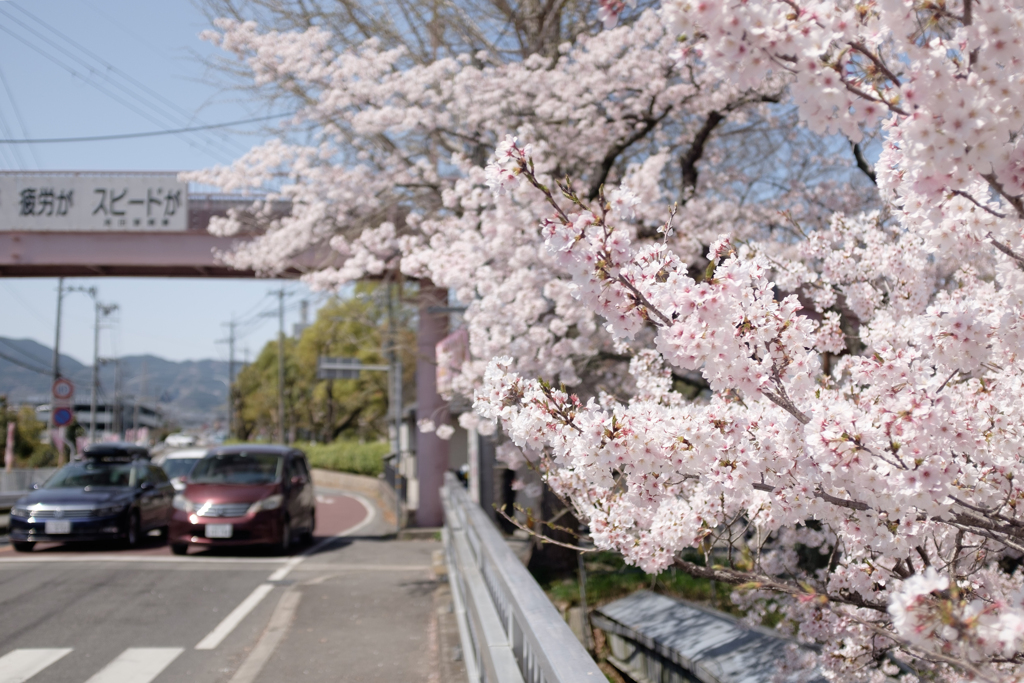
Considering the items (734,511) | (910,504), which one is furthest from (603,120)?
(910,504)

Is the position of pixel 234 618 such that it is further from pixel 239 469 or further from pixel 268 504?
pixel 239 469

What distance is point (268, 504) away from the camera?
1244cm

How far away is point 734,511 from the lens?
423 cm

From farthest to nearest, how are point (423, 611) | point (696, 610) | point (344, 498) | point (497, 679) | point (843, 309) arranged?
point (344, 498) < point (423, 611) < point (843, 309) < point (696, 610) < point (497, 679)

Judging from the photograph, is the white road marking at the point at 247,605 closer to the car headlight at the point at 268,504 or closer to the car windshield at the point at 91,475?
the car headlight at the point at 268,504

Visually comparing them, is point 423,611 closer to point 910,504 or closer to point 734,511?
point 734,511

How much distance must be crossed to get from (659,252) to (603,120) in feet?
25.9

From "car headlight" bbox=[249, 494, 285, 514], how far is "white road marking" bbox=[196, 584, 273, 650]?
2648 mm

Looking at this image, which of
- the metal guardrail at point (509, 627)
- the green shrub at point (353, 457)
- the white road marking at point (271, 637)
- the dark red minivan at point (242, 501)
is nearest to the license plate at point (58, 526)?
the dark red minivan at point (242, 501)

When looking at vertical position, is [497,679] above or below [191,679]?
above

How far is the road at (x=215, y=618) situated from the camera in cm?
610

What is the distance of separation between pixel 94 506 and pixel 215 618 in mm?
5720

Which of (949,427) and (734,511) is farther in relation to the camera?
(734,511)

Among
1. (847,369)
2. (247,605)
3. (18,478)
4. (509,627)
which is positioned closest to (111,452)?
(247,605)
